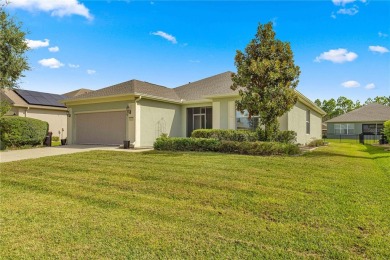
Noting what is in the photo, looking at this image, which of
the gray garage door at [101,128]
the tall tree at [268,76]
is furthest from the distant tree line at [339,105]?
the gray garage door at [101,128]

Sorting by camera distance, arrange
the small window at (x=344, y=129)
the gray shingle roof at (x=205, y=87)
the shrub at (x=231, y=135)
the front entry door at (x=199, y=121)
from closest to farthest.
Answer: the shrub at (x=231, y=135), the front entry door at (x=199, y=121), the gray shingle roof at (x=205, y=87), the small window at (x=344, y=129)

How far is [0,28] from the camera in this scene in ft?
42.2

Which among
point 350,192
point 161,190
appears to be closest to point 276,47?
point 350,192

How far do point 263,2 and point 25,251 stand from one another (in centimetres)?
1306

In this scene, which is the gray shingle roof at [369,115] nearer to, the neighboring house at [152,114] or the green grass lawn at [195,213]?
the neighboring house at [152,114]

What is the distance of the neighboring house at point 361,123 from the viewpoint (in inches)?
1249

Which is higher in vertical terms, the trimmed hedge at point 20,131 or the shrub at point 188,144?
the trimmed hedge at point 20,131

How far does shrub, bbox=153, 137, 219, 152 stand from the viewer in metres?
10.8

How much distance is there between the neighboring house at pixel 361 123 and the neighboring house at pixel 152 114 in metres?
19.7

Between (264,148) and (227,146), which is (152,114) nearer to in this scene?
(227,146)

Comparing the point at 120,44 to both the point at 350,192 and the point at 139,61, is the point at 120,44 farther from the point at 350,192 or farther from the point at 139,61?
the point at 350,192

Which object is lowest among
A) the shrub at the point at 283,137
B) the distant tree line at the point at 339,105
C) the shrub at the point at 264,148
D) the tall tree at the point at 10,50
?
the shrub at the point at 264,148

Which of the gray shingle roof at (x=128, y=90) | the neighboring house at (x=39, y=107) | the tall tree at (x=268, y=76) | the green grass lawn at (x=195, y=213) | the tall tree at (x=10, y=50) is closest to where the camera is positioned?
the green grass lawn at (x=195, y=213)

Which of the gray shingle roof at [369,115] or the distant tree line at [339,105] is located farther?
the distant tree line at [339,105]
